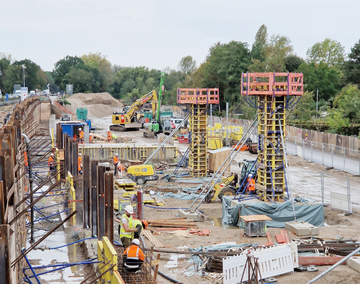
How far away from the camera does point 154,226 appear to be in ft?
67.6

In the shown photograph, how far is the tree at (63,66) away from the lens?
132125mm

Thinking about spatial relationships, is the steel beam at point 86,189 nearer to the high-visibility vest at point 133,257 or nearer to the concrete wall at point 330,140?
the high-visibility vest at point 133,257

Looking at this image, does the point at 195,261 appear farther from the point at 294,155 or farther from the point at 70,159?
the point at 294,155

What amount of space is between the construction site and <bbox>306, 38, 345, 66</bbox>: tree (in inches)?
3216

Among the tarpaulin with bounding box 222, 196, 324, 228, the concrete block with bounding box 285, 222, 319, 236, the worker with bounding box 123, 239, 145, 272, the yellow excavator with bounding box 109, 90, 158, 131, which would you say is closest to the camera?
the worker with bounding box 123, 239, 145, 272

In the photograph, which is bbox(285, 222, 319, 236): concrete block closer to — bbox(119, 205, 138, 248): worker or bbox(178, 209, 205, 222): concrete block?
bbox(178, 209, 205, 222): concrete block

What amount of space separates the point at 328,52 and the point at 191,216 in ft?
335

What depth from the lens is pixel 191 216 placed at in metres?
22.2

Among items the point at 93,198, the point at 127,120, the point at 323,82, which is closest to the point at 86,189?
the point at 93,198

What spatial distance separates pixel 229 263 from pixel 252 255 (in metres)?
0.95

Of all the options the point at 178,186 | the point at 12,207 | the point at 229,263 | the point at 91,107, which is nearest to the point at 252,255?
the point at 229,263

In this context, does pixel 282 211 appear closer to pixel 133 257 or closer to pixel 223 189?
pixel 223 189

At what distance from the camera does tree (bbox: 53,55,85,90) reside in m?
Answer: 132

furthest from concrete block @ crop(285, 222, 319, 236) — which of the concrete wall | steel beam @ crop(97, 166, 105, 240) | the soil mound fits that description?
the soil mound
